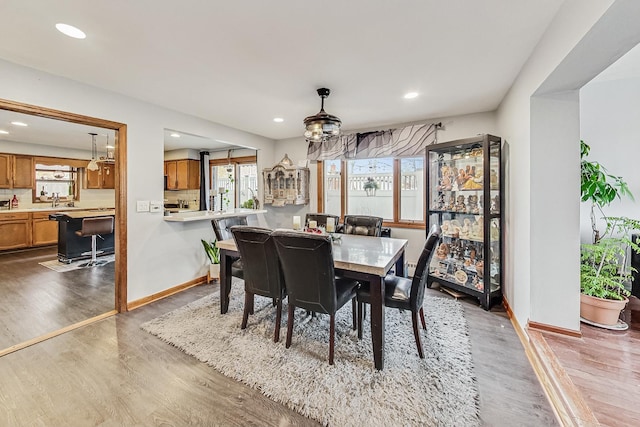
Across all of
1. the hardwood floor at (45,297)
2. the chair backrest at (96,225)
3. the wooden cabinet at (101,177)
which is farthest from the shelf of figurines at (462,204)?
the wooden cabinet at (101,177)

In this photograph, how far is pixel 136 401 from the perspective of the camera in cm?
171

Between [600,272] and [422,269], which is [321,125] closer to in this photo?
[422,269]

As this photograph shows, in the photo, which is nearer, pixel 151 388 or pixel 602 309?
pixel 151 388

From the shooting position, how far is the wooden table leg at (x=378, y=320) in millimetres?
1961

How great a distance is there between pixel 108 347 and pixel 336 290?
200cm

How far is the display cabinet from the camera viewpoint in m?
2.98

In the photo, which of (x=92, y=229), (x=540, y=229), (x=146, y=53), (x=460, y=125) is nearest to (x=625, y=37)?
(x=540, y=229)

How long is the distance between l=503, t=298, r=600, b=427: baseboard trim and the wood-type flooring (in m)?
0.05

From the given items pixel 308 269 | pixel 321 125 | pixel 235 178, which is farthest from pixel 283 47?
pixel 235 178

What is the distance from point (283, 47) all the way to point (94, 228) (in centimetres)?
466

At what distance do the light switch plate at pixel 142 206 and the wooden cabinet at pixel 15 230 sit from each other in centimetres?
484

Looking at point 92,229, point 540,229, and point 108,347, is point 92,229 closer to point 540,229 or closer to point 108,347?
point 108,347

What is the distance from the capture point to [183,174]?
6.57m

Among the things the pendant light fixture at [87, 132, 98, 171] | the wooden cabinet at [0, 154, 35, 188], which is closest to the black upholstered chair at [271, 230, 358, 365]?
the pendant light fixture at [87, 132, 98, 171]
